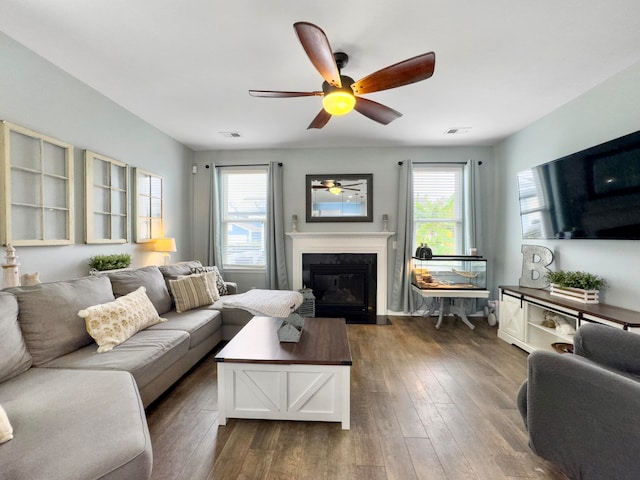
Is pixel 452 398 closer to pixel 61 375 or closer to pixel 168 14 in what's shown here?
pixel 61 375

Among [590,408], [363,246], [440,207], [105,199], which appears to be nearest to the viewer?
[590,408]

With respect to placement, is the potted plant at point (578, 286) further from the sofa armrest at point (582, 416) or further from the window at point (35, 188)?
the window at point (35, 188)

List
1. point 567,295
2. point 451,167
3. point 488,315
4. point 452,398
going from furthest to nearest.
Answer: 1. point 451,167
2. point 488,315
3. point 567,295
4. point 452,398

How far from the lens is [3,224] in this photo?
196 centimetres

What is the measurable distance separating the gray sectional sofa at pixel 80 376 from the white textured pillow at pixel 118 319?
2.5 inches

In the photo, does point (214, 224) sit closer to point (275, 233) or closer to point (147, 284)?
point (275, 233)

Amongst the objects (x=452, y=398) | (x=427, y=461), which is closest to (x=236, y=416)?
(x=427, y=461)

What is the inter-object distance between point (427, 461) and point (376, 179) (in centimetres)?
357

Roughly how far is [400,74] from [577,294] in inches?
102

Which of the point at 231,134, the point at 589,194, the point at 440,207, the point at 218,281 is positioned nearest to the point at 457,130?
the point at 440,207

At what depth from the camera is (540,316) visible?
3025mm

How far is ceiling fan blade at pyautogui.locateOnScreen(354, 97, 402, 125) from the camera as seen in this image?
223cm

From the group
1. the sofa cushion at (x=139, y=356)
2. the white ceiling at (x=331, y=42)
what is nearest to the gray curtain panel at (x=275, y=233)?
the white ceiling at (x=331, y=42)

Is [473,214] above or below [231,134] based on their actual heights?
below
